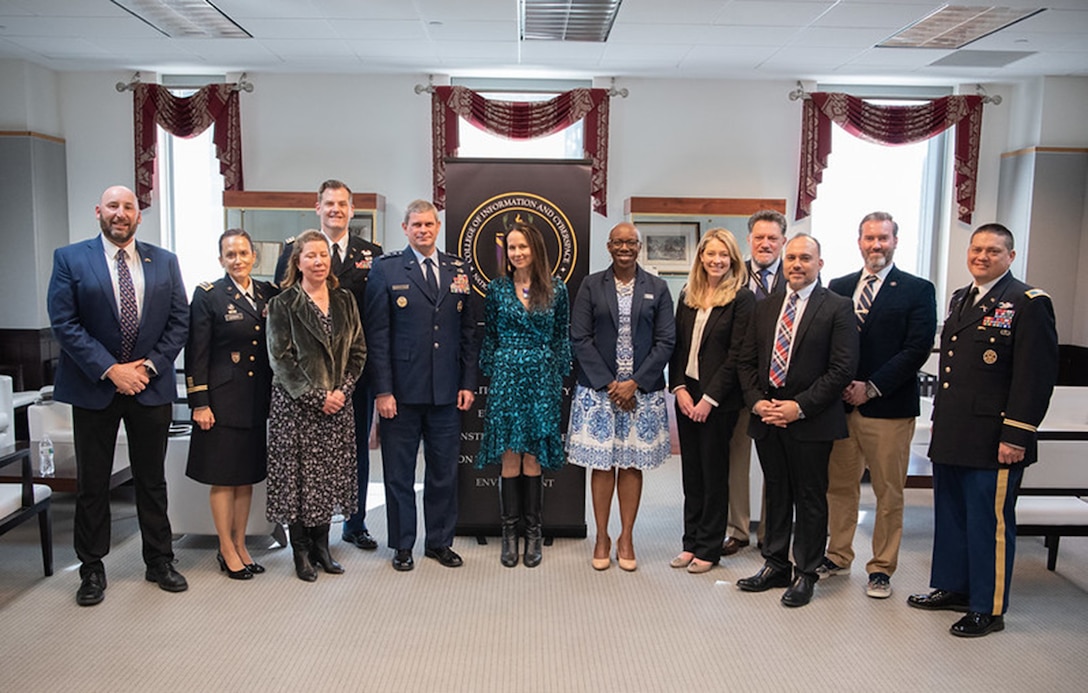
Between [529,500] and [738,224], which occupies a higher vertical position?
[738,224]

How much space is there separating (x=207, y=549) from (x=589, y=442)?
2078 mm

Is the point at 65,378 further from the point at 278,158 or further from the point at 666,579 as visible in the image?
the point at 278,158

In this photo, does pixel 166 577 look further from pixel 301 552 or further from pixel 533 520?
pixel 533 520

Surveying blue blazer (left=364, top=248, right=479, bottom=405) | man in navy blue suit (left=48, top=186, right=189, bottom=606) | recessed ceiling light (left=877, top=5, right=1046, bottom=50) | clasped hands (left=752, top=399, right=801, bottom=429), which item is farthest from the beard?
recessed ceiling light (left=877, top=5, right=1046, bottom=50)

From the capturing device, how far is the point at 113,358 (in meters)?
3.39

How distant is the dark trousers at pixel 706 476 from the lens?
3.80 meters

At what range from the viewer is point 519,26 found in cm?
595

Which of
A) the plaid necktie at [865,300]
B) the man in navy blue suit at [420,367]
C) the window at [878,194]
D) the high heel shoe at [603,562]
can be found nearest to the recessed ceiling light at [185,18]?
the man in navy blue suit at [420,367]

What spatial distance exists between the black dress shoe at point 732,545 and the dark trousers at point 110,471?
107 inches

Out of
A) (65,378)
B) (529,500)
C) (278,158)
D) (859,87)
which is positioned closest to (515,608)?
(529,500)

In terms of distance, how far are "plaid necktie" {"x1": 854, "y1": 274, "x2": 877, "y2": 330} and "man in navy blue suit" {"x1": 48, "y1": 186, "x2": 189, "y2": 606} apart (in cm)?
302

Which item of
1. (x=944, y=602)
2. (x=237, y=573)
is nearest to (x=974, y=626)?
(x=944, y=602)

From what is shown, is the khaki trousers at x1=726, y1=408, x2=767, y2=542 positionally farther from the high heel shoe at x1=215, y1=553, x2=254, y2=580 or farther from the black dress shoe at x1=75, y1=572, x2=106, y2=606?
the black dress shoe at x1=75, y1=572, x2=106, y2=606

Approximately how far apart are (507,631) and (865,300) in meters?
2.15
